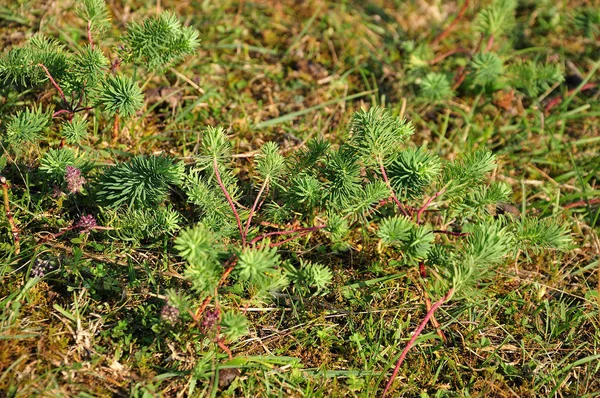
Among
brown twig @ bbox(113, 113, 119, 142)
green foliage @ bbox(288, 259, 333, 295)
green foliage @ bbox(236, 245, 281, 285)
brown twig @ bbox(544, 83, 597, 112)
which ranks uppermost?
brown twig @ bbox(544, 83, 597, 112)

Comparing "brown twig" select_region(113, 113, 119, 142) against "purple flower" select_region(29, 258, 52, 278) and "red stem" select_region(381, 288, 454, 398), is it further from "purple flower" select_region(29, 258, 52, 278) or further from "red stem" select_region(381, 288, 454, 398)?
"red stem" select_region(381, 288, 454, 398)

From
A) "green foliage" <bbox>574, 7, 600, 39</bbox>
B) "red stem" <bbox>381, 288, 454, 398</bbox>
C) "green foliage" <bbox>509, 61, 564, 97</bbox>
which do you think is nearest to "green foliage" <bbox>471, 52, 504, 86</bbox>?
"green foliage" <bbox>509, 61, 564, 97</bbox>

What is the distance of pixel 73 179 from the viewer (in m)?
2.43

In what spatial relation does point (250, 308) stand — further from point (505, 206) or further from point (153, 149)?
point (505, 206)

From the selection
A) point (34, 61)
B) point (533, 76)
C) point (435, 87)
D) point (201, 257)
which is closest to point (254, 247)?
point (201, 257)

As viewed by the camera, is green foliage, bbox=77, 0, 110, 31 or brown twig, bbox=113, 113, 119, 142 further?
brown twig, bbox=113, 113, 119, 142

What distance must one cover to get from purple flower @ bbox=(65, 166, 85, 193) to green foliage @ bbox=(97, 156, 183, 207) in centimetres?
9

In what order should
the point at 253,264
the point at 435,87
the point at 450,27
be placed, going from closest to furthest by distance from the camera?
the point at 253,264 < the point at 435,87 < the point at 450,27

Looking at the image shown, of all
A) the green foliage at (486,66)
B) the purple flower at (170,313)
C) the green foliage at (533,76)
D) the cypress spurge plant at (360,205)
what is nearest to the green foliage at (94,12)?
A: the cypress spurge plant at (360,205)

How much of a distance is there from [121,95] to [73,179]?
1.36 feet

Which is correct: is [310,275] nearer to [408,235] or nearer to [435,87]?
[408,235]

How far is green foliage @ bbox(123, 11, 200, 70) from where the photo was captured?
247cm

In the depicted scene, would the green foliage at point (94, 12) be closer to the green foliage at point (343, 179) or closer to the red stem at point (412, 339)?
the green foliage at point (343, 179)

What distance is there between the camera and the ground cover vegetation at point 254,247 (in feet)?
7.52
